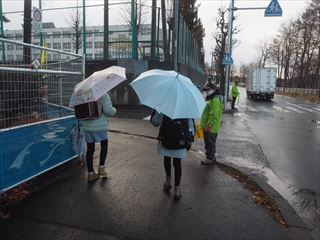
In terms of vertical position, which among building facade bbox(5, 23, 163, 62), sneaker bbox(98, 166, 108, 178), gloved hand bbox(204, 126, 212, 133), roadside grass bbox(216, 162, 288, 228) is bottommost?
roadside grass bbox(216, 162, 288, 228)

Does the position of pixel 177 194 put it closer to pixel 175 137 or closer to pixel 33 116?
pixel 175 137

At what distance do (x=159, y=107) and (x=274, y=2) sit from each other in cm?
1561

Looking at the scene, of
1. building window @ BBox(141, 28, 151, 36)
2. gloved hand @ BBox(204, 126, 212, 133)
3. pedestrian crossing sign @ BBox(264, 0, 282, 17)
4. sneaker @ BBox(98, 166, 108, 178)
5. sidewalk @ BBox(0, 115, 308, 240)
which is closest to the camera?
sidewalk @ BBox(0, 115, 308, 240)

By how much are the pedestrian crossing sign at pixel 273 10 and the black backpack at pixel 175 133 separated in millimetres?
15035

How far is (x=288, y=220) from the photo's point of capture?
4195mm

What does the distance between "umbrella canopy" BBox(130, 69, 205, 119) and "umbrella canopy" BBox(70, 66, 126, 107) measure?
0.41 meters

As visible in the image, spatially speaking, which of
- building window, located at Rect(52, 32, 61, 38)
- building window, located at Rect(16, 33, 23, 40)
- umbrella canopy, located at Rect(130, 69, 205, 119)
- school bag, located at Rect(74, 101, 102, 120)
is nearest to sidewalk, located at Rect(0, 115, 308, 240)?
school bag, located at Rect(74, 101, 102, 120)

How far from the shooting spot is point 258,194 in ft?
16.8

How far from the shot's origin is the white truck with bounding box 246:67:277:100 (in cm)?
3472

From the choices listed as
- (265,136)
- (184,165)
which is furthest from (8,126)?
(265,136)

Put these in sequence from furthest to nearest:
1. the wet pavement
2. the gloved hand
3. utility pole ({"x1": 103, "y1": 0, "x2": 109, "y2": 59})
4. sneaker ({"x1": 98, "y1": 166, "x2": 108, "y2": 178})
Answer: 1. utility pole ({"x1": 103, "y1": 0, "x2": 109, "y2": 59})
2. the gloved hand
3. sneaker ({"x1": 98, "y1": 166, "x2": 108, "y2": 178})
4. the wet pavement

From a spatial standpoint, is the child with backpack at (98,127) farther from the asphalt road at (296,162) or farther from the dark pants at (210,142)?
the asphalt road at (296,162)

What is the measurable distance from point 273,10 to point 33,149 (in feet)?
52.9

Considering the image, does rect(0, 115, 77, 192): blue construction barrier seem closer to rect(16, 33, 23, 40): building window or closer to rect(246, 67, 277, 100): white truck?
rect(16, 33, 23, 40): building window
